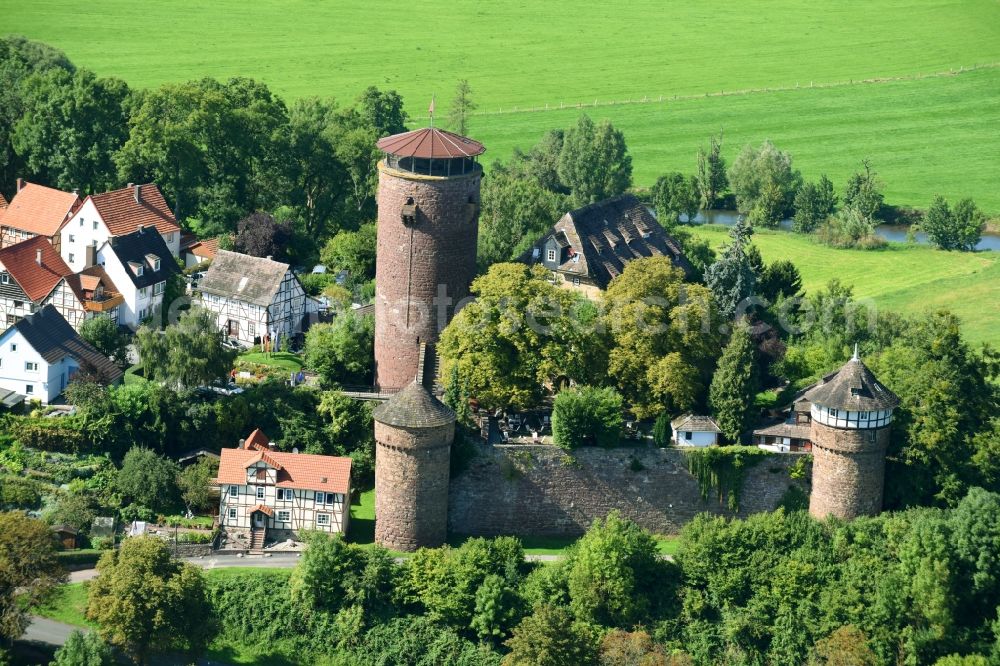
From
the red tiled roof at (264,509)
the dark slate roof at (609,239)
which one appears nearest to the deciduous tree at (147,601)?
the red tiled roof at (264,509)

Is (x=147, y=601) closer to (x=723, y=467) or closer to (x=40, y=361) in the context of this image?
(x=40, y=361)

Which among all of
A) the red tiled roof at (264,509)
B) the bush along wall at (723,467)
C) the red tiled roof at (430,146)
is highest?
the red tiled roof at (430,146)

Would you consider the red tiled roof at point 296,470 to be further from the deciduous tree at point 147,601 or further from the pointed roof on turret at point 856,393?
the pointed roof on turret at point 856,393

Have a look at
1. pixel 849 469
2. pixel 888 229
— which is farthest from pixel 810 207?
pixel 849 469

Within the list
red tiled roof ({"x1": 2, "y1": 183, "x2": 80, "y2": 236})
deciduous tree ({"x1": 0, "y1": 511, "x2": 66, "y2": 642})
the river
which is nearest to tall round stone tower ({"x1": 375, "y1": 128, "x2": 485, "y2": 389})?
deciduous tree ({"x1": 0, "y1": 511, "x2": 66, "y2": 642})

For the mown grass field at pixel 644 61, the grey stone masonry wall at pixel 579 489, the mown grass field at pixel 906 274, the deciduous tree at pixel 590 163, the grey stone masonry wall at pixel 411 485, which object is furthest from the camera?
the mown grass field at pixel 644 61

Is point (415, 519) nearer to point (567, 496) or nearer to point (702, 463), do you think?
point (567, 496)

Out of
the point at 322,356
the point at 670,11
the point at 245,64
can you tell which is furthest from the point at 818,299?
the point at 670,11
